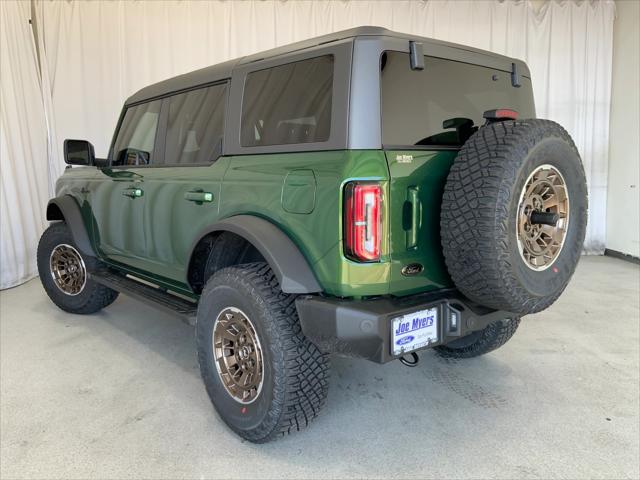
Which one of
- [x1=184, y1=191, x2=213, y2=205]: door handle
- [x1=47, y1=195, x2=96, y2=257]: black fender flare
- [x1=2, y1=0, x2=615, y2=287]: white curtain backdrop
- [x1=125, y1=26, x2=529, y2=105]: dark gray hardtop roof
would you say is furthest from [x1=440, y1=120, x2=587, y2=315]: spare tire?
[x1=2, y1=0, x2=615, y2=287]: white curtain backdrop

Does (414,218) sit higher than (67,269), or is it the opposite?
(414,218)

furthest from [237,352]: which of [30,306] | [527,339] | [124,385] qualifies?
[30,306]

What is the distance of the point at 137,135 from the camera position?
3.04 m

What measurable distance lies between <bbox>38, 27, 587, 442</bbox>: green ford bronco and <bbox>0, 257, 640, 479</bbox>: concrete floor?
8.9 inches

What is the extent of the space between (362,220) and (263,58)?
1005 mm

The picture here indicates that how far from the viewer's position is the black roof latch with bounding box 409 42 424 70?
176 centimetres

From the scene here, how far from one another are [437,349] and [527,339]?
71 centimetres

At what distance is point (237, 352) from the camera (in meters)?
2.04

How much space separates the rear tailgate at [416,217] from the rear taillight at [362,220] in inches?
2.4

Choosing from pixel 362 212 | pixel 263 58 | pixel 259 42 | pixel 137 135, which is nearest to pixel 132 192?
pixel 137 135

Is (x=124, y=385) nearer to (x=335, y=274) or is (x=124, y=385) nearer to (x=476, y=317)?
(x=335, y=274)

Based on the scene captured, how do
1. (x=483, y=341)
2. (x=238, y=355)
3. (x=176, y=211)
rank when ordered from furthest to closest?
(x=483, y=341) < (x=176, y=211) < (x=238, y=355)

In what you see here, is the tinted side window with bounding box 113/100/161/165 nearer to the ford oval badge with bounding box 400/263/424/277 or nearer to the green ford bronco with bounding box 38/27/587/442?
the green ford bronco with bounding box 38/27/587/442

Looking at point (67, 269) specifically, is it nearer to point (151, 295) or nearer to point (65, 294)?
point (65, 294)
